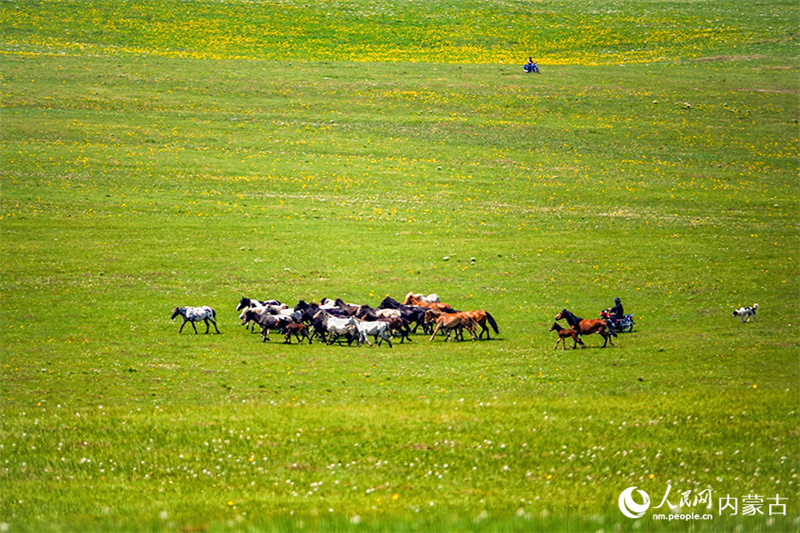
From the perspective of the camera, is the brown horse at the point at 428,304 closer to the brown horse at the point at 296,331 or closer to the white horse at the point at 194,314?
the brown horse at the point at 296,331

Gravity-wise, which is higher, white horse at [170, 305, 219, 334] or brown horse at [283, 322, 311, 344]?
white horse at [170, 305, 219, 334]

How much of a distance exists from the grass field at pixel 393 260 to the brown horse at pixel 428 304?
2.12m

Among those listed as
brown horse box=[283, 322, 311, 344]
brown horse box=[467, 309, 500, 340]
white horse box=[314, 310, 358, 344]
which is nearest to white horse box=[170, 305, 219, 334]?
brown horse box=[283, 322, 311, 344]

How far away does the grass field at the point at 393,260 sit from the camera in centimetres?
1465

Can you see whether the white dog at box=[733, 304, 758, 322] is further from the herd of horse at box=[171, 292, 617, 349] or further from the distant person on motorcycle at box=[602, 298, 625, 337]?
the herd of horse at box=[171, 292, 617, 349]

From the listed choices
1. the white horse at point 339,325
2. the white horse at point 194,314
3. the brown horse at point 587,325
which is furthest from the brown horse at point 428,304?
the white horse at point 194,314

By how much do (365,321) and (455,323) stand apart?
311 cm

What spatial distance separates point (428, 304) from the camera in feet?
→ 98.5

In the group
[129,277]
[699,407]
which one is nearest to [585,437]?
[699,407]

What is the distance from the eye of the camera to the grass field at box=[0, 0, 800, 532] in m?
14.6

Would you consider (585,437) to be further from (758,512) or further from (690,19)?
(690,19)

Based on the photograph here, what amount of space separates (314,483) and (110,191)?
40203 mm

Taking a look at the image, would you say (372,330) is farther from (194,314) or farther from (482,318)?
(194,314)

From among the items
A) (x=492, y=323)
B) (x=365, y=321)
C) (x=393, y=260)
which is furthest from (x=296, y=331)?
(x=393, y=260)
